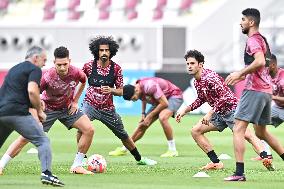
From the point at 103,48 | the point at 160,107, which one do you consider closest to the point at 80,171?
the point at 103,48

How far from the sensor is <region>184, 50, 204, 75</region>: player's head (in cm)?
1658

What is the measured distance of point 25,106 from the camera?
13.9 m

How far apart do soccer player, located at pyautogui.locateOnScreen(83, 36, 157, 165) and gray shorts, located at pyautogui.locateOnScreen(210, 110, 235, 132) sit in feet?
5.26

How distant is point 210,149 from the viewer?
56.3 feet

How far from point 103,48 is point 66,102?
1.15m

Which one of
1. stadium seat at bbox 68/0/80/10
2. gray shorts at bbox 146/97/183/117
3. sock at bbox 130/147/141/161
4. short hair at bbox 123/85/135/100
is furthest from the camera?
stadium seat at bbox 68/0/80/10

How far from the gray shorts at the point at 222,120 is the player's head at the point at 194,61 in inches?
37.7

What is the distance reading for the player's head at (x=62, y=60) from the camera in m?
15.8

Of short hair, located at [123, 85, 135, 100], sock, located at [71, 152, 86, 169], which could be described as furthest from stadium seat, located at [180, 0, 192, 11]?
sock, located at [71, 152, 86, 169]

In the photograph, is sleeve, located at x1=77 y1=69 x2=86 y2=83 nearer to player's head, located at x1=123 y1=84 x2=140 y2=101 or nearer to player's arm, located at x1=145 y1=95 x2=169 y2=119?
player's head, located at x1=123 y1=84 x2=140 y2=101

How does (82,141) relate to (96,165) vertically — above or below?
above

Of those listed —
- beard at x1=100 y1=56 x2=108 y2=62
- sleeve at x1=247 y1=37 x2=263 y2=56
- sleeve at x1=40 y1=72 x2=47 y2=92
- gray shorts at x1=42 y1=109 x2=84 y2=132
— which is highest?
sleeve at x1=247 y1=37 x2=263 y2=56

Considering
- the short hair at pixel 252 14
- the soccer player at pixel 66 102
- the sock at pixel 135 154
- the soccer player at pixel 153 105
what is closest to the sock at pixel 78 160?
the soccer player at pixel 66 102

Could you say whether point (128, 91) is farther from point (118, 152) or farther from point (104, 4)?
point (104, 4)
